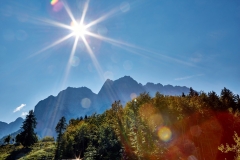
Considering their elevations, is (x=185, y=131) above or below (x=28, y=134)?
below

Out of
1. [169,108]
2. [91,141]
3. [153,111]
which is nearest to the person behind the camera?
[169,108]

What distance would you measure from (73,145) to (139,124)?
162 feet

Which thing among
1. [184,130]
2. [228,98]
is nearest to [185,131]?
[184,130]

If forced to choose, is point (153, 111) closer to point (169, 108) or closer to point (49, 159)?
point (169, 108)

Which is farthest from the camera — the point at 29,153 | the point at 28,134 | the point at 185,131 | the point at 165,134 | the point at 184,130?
the point at 28,134

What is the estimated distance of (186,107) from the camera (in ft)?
151

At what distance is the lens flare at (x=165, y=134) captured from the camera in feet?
153

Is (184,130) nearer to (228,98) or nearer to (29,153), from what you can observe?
(228,98)

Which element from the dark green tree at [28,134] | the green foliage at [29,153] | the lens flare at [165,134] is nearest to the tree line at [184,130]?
the lens flare at [165,134]

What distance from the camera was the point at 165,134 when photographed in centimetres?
4872

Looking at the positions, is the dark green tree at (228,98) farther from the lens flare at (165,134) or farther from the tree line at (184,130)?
the lens flare at (165,134)

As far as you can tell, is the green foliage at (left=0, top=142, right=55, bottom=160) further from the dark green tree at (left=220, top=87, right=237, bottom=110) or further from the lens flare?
the dark green tree at (left=220, top=87, right=237, bottom=110)

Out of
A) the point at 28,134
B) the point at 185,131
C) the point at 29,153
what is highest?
the point at 28,134

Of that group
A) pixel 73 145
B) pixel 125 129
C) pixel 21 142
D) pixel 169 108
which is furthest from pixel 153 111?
pixel 21 142
